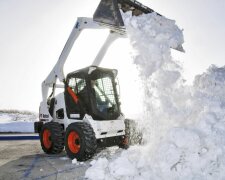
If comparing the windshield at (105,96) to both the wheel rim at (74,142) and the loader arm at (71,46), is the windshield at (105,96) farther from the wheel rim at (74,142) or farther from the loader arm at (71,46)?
the loader arm at (71,46)

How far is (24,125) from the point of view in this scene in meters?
20.8

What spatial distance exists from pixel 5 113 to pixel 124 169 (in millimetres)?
27923

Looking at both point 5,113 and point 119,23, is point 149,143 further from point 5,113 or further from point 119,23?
point 5,113

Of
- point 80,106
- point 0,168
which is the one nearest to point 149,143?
point 80,106

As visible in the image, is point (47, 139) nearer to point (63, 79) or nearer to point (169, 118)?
point (63, 79)

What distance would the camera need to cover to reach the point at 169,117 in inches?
224

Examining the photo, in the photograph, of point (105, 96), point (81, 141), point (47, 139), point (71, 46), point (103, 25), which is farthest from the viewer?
point (47, 139)

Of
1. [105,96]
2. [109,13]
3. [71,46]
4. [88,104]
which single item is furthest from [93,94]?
[109,13]

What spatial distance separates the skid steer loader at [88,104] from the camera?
6602 mm

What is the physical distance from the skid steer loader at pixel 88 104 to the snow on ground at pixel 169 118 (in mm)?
664

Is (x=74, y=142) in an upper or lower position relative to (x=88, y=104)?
lower

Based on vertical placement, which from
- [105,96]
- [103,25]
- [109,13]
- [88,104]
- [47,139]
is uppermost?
[109,13]

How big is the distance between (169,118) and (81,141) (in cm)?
216

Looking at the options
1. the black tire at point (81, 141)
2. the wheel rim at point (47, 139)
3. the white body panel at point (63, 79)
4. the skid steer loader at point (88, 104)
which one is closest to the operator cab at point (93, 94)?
A: the skid steer loader at point (88, 104)
